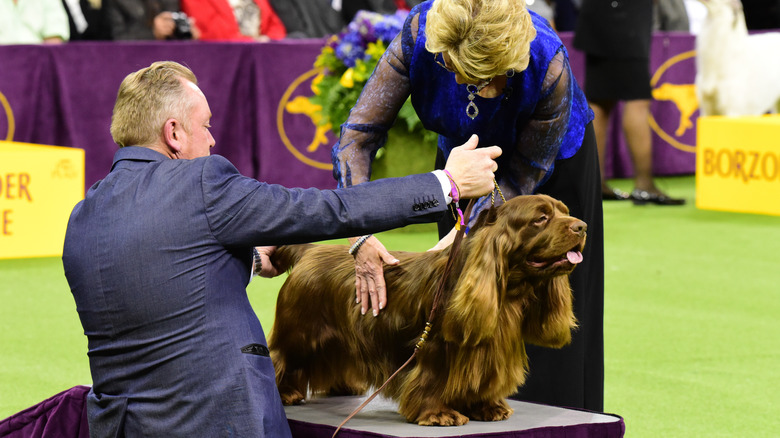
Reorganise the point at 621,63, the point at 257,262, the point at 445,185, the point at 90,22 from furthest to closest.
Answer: the point at 90,22 < the point at 621,63 < the point at 257,262 < the point at 445,185

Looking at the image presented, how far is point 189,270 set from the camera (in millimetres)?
2207

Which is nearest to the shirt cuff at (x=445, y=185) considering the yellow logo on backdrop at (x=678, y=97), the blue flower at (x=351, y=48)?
the blue flower at (x=351, y=48)

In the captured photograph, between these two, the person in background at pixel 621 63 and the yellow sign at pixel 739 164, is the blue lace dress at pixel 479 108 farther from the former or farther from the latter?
the person in background at pixel 621 63

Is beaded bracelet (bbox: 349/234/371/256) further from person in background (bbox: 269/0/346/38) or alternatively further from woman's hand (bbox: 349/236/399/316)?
person in background (bbox: 269/0/346/38)

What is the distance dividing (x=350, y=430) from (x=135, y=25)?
266 inches

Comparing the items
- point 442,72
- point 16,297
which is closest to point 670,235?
point 16,297

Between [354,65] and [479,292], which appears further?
[354,65]

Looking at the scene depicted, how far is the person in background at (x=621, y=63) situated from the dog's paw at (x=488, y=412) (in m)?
5.63

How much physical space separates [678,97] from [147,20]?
178 inches

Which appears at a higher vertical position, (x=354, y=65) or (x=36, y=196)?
(x=354, y=65)

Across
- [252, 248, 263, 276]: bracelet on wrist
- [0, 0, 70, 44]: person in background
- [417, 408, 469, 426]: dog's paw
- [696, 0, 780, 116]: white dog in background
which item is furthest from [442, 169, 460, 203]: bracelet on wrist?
[696, 0, 780, 116]: white dog in background

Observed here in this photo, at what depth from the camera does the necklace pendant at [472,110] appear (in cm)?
284

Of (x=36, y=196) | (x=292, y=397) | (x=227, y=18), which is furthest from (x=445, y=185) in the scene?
(x=227, y=18)

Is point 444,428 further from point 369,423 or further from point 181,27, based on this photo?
point 181,27
